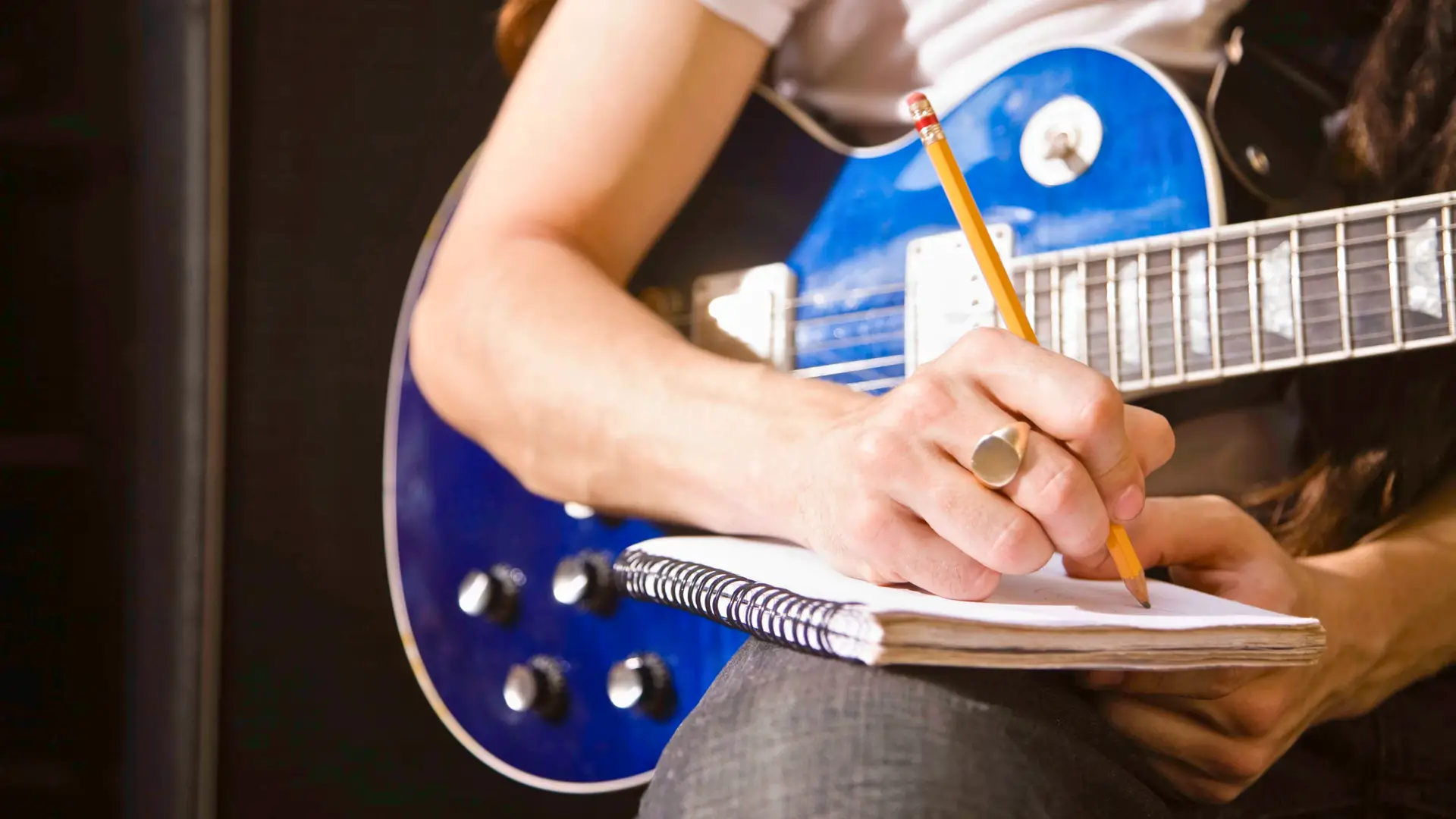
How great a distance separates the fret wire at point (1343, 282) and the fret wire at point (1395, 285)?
18 mm

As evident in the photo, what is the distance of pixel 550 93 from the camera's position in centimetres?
70

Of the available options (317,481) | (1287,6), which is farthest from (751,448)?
(317,481)

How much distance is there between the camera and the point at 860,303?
0.66m

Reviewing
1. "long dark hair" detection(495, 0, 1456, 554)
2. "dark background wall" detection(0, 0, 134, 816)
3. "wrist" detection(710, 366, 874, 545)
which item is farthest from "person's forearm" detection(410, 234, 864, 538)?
"dark background wall" detection(0, 0, 134, 816)

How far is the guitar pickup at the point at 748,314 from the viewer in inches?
27.6

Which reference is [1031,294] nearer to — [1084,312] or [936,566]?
[1084,312]

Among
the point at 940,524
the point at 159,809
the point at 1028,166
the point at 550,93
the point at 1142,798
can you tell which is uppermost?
the point at 550,93

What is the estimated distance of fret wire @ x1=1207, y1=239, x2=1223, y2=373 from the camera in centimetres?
51

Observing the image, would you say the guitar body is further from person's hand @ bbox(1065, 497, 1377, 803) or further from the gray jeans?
the gray jeans

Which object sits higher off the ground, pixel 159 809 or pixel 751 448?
pixel 751 448

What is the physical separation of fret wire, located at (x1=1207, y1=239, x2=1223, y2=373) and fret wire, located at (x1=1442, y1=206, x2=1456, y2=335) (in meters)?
0.10

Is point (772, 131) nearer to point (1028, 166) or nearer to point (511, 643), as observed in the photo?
point (1028, 166)

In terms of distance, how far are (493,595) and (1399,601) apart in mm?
617

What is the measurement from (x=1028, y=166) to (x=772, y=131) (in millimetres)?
219
